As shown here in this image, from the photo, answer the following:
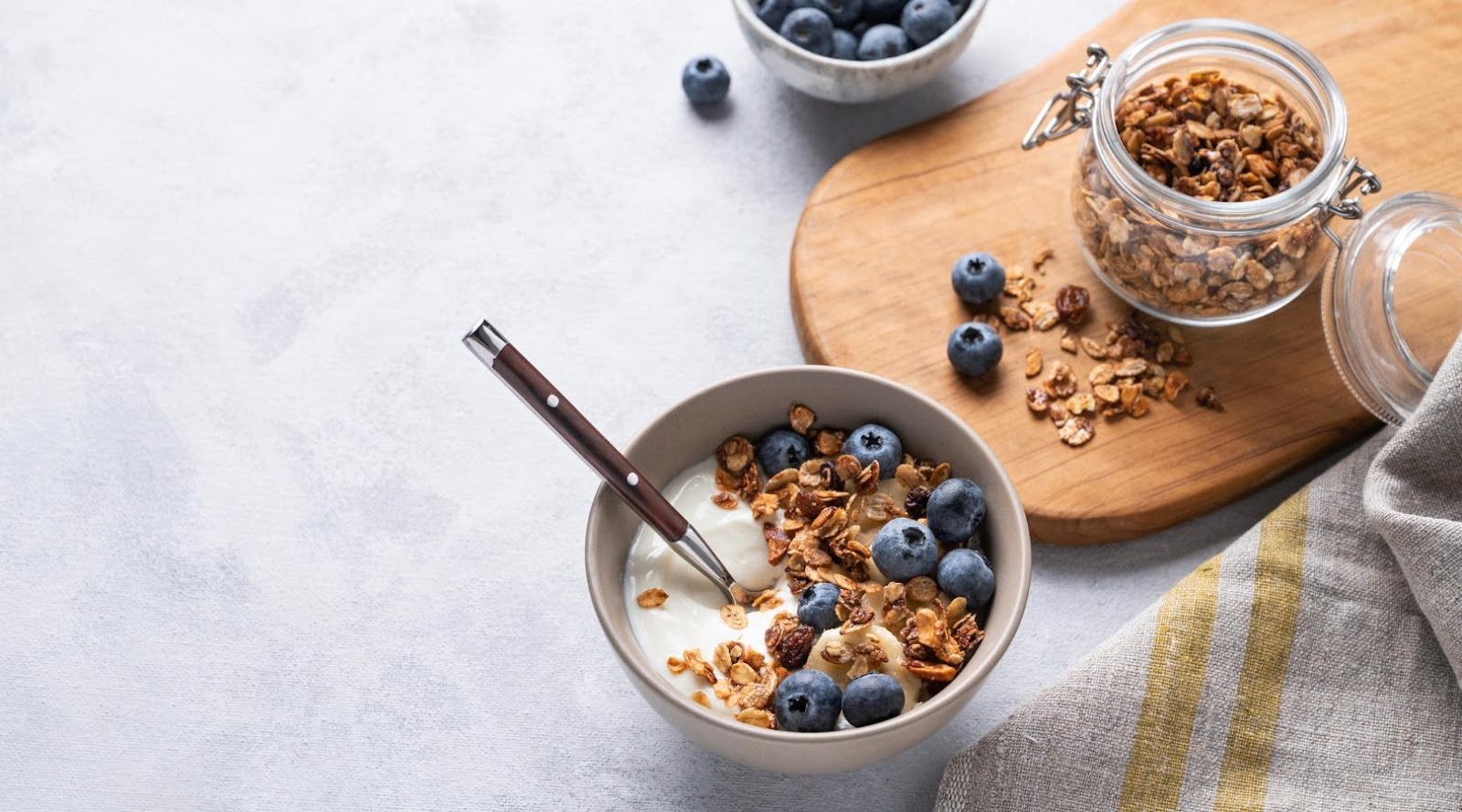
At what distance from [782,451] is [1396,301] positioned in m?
0.78

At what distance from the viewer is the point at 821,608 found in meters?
1.24

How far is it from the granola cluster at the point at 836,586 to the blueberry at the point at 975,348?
21cm

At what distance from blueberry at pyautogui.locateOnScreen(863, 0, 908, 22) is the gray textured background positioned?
12 centimetres

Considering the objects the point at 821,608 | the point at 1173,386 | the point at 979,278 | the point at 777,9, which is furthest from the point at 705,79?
the point at 821,608

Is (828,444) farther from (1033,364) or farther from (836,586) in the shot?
(1033,364)

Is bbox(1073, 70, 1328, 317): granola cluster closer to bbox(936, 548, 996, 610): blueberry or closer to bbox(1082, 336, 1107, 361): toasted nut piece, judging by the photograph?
bbox(1082, 336, 1107, 361): toasted nut piece

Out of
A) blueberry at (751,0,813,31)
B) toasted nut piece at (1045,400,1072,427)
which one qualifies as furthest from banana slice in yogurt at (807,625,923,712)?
blueberry at (751,0,813,31)

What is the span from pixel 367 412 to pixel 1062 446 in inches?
32.5

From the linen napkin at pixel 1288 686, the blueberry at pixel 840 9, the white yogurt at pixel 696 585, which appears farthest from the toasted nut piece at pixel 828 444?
the blueberry at pixel 840 9

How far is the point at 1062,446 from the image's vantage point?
153 centimetres

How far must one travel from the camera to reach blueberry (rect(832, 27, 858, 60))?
176 centimetres

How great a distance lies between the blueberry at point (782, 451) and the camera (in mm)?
1361

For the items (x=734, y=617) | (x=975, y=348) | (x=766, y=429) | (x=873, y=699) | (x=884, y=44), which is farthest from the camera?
(x=884, y=44)

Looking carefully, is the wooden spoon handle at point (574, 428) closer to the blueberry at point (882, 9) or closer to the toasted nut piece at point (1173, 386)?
the toasted nut piece at point (1173, 386)
